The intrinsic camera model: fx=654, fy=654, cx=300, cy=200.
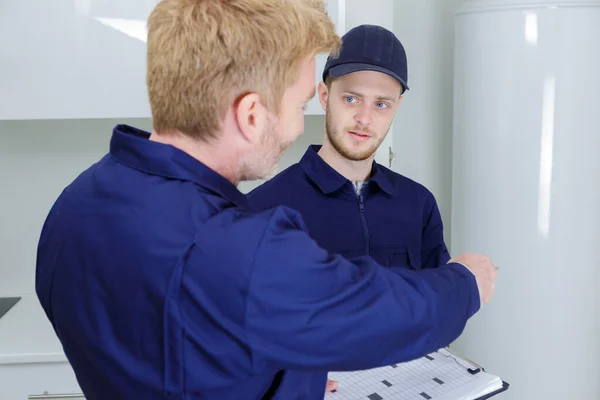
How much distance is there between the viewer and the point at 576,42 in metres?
1.61

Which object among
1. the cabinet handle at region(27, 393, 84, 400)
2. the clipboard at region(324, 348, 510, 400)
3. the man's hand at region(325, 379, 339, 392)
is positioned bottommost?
the cabinet handle at region(27, 393, 84, 400)

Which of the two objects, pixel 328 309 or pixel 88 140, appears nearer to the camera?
pixel 328 309

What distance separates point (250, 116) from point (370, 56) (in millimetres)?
697

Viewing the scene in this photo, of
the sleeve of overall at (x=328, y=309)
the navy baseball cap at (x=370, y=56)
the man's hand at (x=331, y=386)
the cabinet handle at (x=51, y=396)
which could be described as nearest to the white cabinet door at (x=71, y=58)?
the navy baseball cap at (x=370, y=56)

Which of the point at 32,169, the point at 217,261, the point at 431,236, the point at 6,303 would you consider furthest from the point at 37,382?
the point at 217,261

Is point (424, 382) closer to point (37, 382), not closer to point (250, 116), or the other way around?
point (250, 116)

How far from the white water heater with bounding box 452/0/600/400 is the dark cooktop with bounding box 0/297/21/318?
4.55 ft

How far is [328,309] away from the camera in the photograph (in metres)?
0.66

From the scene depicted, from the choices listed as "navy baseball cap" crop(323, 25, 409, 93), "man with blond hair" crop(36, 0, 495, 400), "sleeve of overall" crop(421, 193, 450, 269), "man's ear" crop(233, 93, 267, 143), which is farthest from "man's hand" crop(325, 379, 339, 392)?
"navy baseball cap" crop(323, 25, 409, 93)

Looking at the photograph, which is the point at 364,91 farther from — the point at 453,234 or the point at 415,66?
the point at 415,66

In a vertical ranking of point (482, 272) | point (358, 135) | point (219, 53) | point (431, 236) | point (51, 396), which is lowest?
point (51, 396)

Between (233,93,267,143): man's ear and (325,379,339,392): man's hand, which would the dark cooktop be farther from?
(233,93,267,143): man's ear

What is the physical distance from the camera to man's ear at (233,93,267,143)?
72cm

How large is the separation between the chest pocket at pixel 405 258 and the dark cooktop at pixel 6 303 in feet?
3.99
